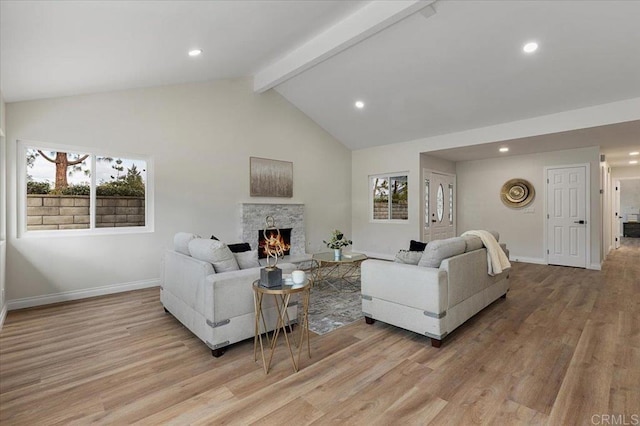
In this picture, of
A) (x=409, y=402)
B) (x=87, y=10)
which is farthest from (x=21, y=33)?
(x=409, y=402)

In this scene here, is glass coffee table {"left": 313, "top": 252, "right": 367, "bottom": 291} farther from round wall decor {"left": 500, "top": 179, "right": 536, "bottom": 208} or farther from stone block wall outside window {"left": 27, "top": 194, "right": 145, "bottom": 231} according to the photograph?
round wall decor {"left": 500, "top": 179, "right": 536, "bottom": 208}

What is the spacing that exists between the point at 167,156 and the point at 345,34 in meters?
3.26

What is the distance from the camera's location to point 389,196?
7.39 metres

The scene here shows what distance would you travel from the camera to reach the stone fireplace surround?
19.2 ft

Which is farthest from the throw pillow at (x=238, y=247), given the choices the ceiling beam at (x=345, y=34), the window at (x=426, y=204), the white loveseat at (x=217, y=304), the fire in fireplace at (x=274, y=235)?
the window at (x=426, y=204)

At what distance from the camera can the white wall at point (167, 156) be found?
3.94 m

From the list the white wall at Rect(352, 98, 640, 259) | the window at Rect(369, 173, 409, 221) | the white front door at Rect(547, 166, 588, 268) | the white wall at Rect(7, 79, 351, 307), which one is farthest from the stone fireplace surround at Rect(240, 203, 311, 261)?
the white front door at Rect(547, 166, 588, 268)

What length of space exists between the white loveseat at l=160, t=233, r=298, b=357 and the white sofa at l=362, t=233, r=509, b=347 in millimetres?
853

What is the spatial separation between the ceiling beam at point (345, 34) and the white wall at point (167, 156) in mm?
1110

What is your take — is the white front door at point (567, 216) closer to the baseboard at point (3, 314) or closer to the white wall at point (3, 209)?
the baseboard at point (3, 314)

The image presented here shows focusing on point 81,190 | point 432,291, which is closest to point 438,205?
point 432,291

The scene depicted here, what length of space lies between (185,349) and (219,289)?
2.18 ft

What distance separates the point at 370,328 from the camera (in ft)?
10.3

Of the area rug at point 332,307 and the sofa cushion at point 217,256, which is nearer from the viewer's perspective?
the sofa cushion at point 217,256
